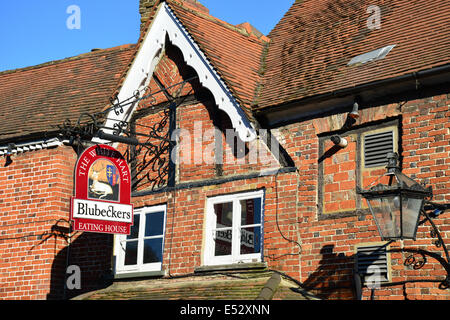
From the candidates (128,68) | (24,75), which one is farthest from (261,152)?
(24,75)

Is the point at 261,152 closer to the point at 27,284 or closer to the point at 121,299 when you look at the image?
the point at 121,299

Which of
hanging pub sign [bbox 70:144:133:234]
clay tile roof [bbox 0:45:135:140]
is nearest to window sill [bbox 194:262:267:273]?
hanging pub sign [bbox 70:144:133:234]

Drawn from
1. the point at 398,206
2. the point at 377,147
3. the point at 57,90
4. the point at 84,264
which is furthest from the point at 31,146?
the point at 398,206

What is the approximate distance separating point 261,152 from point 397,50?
2871 mm

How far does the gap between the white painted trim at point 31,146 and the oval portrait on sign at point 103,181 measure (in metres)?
2.23

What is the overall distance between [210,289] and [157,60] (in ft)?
16.8

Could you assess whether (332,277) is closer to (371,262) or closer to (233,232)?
(371,262)

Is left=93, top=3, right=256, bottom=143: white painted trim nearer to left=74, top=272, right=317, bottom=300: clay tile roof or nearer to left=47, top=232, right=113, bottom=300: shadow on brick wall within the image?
left=47, top=232, right=113, bottom=300: shadow on brick wall

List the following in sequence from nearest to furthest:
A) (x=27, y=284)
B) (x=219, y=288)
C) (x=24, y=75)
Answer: (x=219, y=288), (x=27, y=284), (x=24, y=75)

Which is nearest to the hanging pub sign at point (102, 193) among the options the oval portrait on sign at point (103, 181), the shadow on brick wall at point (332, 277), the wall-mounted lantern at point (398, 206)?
the oval portrait on sign at point (103, 181)

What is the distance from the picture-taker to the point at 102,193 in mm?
12961

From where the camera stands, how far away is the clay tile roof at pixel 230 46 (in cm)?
1362

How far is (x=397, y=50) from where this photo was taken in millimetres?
12336

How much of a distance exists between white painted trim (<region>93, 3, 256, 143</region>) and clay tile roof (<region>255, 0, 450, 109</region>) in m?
0.56
